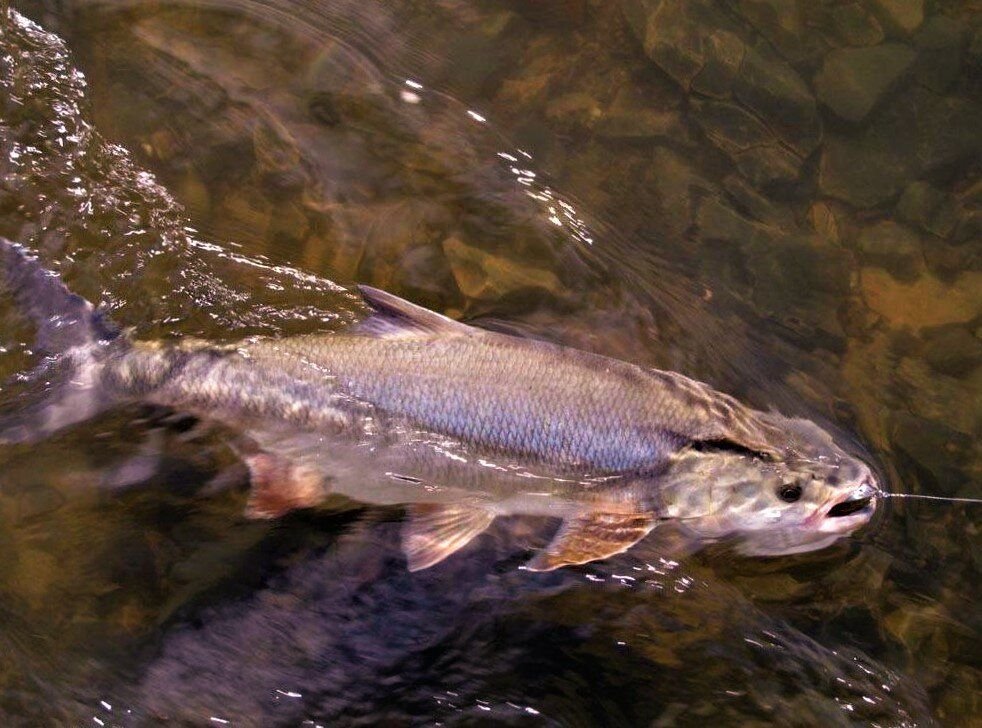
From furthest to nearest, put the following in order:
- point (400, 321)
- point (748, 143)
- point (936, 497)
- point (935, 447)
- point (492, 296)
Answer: point (748, 143) → point (492, 296) → point (935, 447) → point (936, 497) → point (400, 321)

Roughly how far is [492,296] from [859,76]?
2600mm

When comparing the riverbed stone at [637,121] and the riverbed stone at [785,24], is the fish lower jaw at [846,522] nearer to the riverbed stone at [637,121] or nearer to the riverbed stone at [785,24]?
the riverbed stone at [637,121]

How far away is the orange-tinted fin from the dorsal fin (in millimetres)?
718

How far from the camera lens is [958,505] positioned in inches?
185

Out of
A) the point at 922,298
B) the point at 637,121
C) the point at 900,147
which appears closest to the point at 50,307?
the point at 637,121

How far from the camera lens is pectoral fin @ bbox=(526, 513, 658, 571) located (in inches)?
162

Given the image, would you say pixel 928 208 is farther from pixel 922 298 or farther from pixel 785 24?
pixel 785 24

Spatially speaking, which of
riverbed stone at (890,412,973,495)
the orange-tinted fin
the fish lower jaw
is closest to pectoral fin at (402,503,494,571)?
the orange-tinted fin

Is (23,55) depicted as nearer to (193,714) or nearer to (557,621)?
(193,714)

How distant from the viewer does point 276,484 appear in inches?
167

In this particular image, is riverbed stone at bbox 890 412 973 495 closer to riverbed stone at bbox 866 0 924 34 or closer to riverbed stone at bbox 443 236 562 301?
riverbed stone at bbox 443 236 562 301

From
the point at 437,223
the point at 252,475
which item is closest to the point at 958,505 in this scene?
the point at 437,223

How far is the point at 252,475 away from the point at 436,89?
2.54 metres

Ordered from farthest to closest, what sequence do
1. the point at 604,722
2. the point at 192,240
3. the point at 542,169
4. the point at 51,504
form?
the point at 542,169
the point at 192,240
the point at 51,504
the point at 604,722
